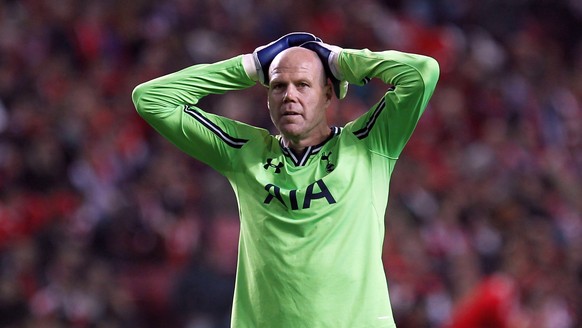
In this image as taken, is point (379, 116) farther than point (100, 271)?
No

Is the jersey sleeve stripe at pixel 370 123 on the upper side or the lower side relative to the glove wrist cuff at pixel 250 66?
lower

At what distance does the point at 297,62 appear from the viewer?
4.13m

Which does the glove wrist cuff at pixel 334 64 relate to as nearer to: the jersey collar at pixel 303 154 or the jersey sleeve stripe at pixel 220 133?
the jersey collar at pixel 303 154

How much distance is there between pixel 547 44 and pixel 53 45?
437 cm

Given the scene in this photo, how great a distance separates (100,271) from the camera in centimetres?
796

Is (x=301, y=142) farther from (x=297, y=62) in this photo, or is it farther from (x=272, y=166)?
(x=297, y=62)

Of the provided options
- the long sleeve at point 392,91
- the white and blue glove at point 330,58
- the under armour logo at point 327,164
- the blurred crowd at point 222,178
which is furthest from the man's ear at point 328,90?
the blurred crowd at point 222,178

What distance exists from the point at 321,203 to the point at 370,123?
342 mm

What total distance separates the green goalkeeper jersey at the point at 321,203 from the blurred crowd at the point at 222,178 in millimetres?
2730

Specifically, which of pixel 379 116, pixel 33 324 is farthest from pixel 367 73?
pixel 33 324

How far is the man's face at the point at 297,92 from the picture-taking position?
162 inches

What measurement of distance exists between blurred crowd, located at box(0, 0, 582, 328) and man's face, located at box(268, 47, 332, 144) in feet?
9.14

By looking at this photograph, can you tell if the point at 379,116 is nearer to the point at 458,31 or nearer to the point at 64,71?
the point at 64,71

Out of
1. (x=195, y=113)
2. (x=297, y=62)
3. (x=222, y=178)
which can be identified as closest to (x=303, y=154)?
(x=297, y=62)
